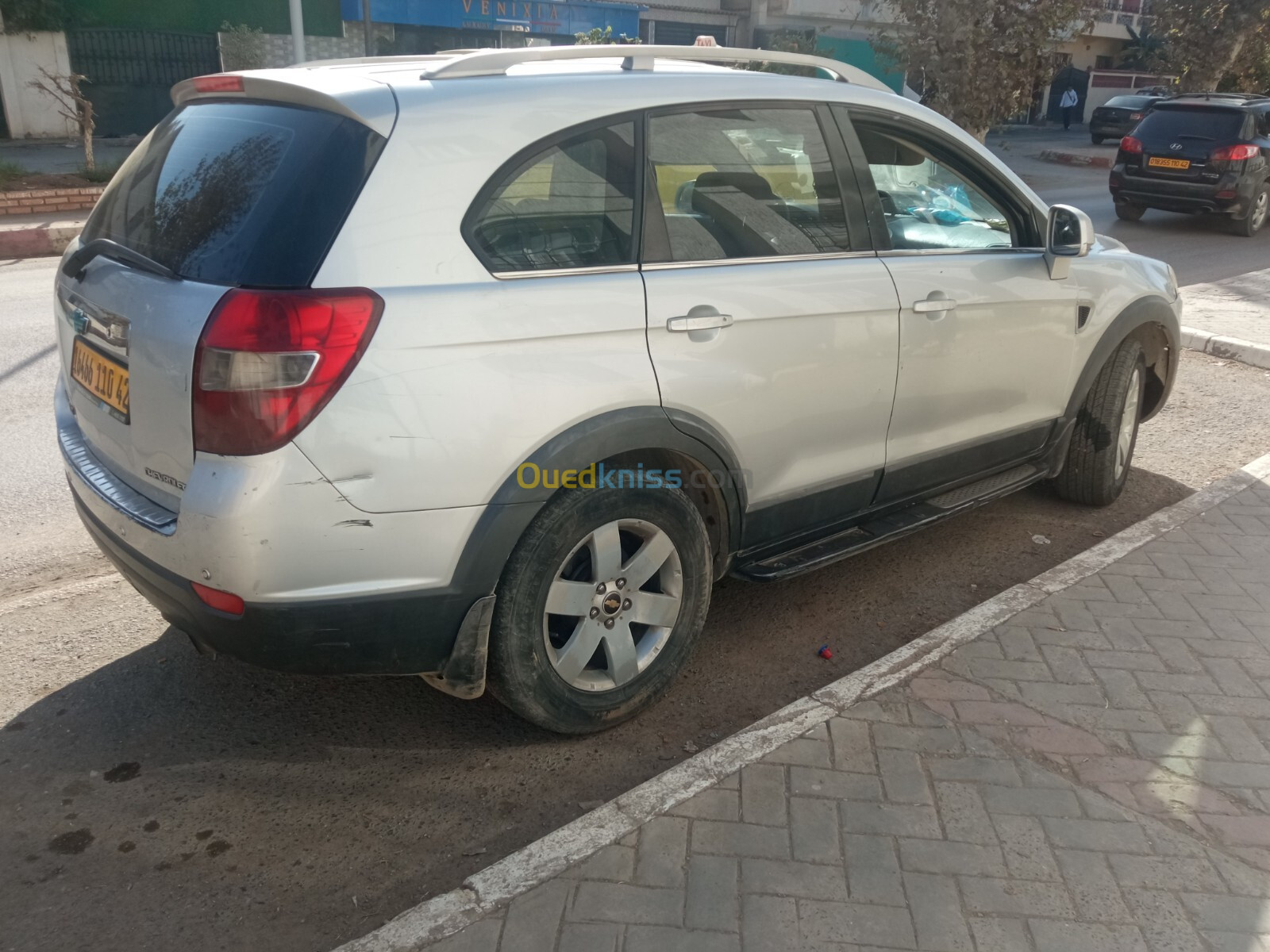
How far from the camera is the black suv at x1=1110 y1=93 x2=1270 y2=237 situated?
14000mm

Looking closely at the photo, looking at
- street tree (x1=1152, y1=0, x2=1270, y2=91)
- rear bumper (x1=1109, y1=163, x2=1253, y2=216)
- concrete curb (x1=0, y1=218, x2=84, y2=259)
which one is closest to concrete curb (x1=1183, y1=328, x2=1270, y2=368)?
rear bumper (x1=1109, y1=163, x2=1253, y2=216)

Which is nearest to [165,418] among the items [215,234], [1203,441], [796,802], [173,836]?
[215,234]

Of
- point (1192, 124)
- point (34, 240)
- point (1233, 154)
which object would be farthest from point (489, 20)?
point (1233, 154)

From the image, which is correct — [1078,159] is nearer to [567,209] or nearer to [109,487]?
[567,209]

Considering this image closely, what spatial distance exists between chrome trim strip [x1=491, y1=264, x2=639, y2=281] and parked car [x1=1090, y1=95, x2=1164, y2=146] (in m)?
28.5

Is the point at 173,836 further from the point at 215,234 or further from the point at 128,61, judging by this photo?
the point at 128,61

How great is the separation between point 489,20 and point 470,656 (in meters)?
25.2

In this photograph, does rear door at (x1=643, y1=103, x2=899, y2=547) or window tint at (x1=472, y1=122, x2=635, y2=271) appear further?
rear door at (x1=643, y1=103, x2=899, y2=547)

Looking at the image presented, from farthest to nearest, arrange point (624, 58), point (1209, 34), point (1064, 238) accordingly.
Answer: point (1209, 34), point (1064, 238), point (624, 58)

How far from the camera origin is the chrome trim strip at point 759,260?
3.02m

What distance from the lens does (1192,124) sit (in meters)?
14.4

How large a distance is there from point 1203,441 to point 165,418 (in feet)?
18.6

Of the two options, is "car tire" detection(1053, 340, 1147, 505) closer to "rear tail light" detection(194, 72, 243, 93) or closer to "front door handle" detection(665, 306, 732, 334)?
"front door handle" detection(665, 306, 732, 334)

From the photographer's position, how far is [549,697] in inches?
119
